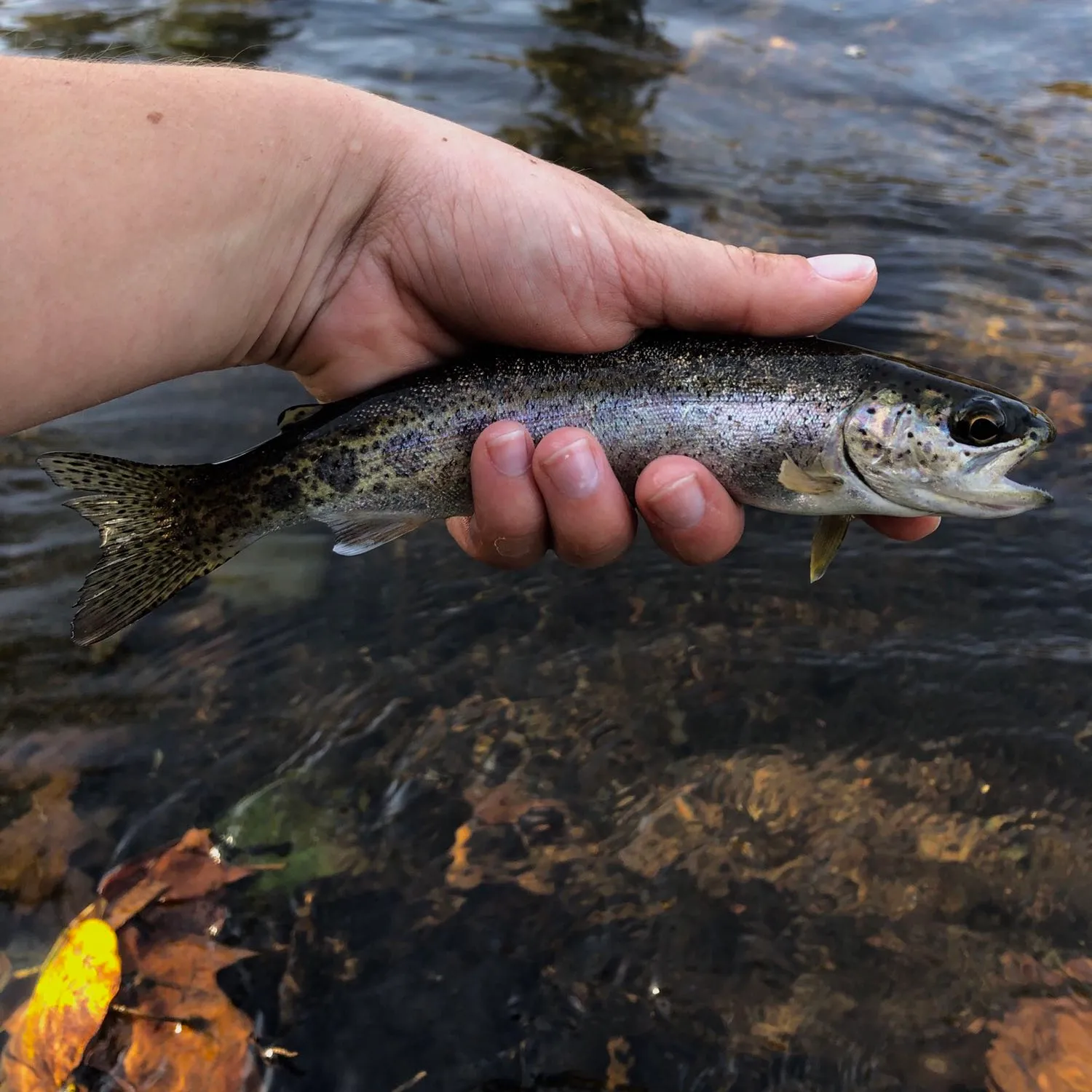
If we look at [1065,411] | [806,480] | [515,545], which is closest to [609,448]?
[515,545]

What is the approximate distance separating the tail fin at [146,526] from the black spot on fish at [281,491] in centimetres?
17

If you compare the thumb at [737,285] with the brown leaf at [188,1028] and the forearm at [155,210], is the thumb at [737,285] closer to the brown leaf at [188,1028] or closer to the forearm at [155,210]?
the forearm at [155,210]

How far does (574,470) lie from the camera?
11.3 ft

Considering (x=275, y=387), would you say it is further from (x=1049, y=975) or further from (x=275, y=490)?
(x=1049, y=975)

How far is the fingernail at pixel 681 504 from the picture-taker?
347 cm

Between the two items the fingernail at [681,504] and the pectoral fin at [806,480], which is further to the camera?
the fingernail at [681,504]

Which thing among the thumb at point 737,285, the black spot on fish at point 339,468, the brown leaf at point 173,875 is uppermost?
the thumb at point 737,285

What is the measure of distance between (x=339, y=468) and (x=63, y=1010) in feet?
9.37

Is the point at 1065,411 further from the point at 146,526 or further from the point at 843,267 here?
the point at 146,526

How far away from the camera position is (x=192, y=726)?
552cm

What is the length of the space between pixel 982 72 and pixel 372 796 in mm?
11331

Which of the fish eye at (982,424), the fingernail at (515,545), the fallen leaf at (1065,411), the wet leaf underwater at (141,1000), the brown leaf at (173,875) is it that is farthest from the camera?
the fallen leaf at (1065,411)

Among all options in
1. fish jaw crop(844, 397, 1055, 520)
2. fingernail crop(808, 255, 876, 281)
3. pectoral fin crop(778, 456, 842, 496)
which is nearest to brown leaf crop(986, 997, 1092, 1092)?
fish jaw crop(844, 397, 1055, 520)

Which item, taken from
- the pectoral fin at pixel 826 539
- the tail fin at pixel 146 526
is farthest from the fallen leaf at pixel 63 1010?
the pectoral fin at pixel 826 539
